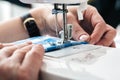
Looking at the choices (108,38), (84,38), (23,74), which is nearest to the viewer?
(23,74)

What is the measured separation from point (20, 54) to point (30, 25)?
0.36 meters

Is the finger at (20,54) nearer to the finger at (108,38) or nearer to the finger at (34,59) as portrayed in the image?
the finger at (34,59)

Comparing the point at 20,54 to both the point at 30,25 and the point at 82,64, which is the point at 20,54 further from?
the point at 30,25

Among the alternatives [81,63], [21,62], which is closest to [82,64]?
[81,63]

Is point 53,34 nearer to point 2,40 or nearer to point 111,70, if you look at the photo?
point 2,40

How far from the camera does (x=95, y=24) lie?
2.32ft

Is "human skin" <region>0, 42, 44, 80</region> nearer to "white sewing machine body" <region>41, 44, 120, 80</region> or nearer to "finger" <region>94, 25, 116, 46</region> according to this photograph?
"white sewing machine body" <region>41, 44, 120, 80</region>


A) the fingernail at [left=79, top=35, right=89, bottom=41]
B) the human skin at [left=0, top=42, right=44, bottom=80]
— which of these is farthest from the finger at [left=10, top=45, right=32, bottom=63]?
the fingernail at [left=79, top=35, right=89, bottom=41]

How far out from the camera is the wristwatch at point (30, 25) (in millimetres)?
738

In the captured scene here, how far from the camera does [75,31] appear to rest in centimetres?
64

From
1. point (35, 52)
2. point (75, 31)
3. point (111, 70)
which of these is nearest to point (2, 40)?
point (75, 31)

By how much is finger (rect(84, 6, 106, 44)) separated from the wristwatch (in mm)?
174

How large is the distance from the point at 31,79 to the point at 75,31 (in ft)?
0.95

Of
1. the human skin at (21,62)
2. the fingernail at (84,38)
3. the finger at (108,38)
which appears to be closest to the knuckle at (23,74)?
the human skin at (21,62)
